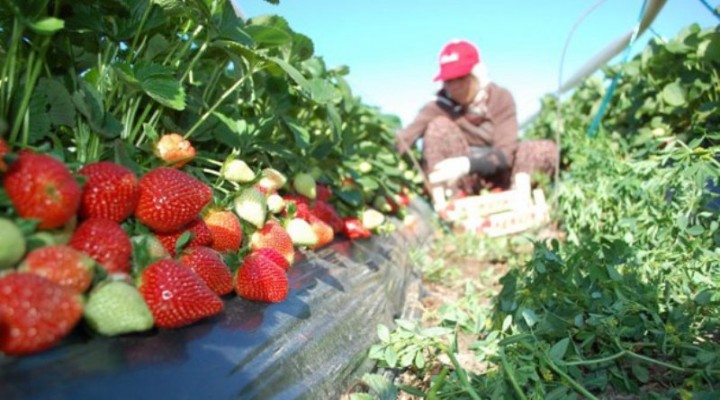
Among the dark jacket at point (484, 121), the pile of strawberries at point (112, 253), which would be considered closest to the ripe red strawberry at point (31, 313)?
the pile of strawberries at point (112, 253)

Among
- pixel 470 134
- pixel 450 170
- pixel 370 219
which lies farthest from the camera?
pixel 470 134

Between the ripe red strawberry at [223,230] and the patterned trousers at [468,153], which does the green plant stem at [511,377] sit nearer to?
the ripe red strawberry at [223,230]

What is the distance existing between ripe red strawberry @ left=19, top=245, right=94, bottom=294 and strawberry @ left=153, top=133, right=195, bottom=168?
546mm

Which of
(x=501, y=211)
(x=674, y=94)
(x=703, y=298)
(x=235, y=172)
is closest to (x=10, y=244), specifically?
(x=235, y=172)

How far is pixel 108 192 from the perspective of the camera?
3.34 feet

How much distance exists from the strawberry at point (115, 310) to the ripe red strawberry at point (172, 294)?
0.04 m

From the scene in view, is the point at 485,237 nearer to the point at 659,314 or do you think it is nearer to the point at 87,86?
the point at 659,314

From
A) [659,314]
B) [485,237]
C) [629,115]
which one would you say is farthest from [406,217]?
[659,314]

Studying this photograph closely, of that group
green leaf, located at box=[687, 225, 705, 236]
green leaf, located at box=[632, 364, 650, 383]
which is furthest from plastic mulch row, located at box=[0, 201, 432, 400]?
green leaf, located at box=[687, 225, 705, 236]

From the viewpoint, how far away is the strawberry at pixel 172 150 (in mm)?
1396

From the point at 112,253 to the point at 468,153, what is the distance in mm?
3964

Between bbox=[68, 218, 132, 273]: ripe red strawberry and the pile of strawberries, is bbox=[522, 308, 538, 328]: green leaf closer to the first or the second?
the pile of strawberries

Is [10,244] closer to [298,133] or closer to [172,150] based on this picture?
[172,150]

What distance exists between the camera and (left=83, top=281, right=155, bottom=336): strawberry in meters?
0.86
